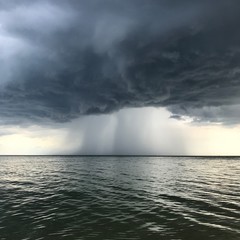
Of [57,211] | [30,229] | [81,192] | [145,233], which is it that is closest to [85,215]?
[57,211]

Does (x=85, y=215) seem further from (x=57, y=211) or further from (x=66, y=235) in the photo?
(x=66, y=235)

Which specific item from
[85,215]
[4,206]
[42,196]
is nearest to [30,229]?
[85,215]

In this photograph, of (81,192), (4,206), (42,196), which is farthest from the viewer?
(81,192)

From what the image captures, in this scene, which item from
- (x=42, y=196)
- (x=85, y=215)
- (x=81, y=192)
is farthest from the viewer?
(x=81, y=192)

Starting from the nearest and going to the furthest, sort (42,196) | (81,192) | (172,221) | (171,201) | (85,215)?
(172,221) < (85,215) < (171,201) < (42,196) < (81,192)

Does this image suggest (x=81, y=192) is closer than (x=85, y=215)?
No

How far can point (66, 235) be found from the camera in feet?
69.0

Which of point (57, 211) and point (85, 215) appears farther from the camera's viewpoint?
point (57, 211)

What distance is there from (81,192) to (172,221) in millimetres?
20647

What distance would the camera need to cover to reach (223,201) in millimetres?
35031

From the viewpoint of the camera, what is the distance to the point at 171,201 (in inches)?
1363

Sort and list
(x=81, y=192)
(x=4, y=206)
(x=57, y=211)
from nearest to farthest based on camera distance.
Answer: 1. (x=57, y=211)
2. (x=4, y=206)
3. (x=81, y=192)

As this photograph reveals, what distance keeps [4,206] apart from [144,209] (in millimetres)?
15200

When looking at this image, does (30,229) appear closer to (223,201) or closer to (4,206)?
(4,206)
